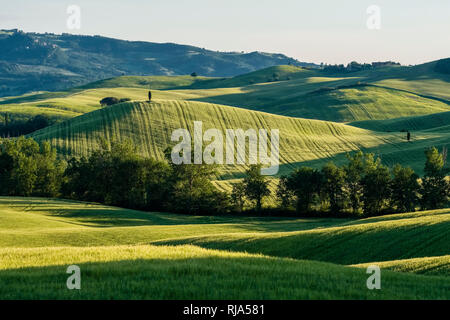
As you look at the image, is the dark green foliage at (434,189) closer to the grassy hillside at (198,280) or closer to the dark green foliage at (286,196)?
the dark green foliage at (286,196)

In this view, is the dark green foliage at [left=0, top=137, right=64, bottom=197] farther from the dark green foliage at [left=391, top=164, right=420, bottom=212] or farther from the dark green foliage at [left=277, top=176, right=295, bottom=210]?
the dark green foliage at [left=391, top=164, right=420, bottom=212]

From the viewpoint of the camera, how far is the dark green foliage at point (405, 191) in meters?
68.2

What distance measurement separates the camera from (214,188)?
255ft

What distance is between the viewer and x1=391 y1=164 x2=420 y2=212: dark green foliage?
68.2m

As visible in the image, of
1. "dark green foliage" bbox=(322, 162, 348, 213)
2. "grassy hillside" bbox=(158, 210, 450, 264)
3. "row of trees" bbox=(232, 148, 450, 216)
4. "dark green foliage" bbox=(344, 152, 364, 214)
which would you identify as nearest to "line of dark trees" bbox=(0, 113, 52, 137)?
"row of trees" bbox=(232, 148, 450, 216)

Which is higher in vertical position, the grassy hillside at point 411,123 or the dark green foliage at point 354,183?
the grassy hillside at point 411,123

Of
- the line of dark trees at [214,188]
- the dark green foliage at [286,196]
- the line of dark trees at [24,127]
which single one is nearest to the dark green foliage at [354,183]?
the line of dark trees at [214,188]

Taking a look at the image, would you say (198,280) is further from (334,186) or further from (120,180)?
(120,180)

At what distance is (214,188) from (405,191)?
91.2ft

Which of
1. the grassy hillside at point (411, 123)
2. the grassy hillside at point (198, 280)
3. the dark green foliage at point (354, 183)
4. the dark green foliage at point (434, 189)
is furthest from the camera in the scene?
the grassy hillside at point (411, 123)
